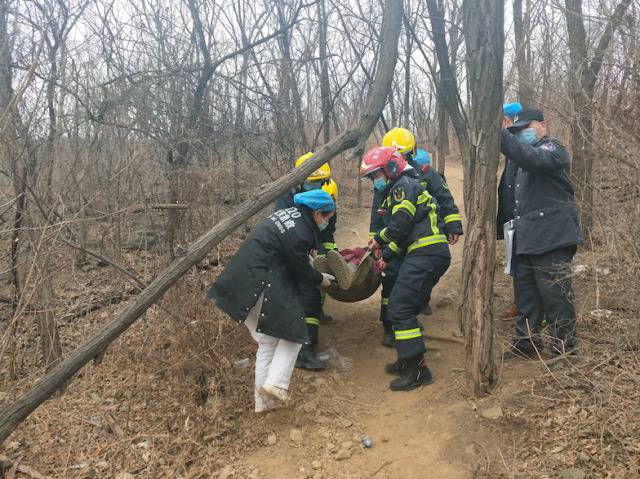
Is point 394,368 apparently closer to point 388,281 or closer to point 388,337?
point 388,337

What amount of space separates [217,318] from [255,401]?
0.76 meters

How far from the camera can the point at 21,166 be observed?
437cm

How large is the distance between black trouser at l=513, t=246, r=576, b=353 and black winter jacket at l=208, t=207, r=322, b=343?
65.2 inches

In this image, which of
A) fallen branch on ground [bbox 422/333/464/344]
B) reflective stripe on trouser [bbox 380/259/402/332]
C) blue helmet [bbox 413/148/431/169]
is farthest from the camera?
blue helmet [bbox 413/148/431/169]

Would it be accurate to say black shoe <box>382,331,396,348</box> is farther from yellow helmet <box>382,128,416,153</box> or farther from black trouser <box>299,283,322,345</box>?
yellow helmet <box>382,128,416,153</box>

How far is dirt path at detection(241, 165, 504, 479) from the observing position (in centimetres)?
308

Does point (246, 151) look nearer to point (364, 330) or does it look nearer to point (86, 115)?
point (86, 115)

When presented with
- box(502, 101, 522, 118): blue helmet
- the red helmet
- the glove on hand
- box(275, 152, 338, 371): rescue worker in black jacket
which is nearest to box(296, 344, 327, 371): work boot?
box(275, 152, 338, 371): rescue worker in black jacket

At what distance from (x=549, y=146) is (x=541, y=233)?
0.65m

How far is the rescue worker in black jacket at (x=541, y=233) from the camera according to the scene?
11.6 ft

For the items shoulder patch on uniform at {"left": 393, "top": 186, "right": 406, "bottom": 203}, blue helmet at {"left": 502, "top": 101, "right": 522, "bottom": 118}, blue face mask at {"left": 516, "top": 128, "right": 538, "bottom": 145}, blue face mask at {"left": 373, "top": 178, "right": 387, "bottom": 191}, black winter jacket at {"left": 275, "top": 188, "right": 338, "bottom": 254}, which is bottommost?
black winter jacket at {"left": 275, "top": 188, "right": 338, "bottom": 254}

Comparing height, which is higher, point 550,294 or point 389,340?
point 550,294

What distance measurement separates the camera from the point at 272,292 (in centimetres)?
358

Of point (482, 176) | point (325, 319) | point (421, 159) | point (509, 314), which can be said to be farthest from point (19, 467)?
point (421, 159)
